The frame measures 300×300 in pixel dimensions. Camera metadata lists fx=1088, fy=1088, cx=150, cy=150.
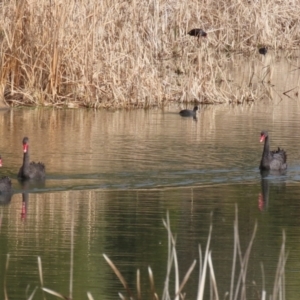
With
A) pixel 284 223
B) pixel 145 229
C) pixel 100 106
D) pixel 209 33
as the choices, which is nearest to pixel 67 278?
pixel 145 229

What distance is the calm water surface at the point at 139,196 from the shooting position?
8906 millimetres

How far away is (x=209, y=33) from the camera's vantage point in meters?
29.1

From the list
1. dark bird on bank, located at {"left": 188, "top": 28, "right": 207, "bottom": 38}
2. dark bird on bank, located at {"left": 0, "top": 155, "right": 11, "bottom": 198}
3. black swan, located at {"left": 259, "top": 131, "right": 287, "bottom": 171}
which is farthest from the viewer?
dark bird on bank, located at {"left": 188, "top": 28, "right": 207, "bottom": 38}

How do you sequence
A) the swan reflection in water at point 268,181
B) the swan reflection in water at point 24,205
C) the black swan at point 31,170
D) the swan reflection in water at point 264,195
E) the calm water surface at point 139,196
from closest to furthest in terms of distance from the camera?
the calm water surface at point 139,196 < the swan reflection in water at point 24,205 < the swan reflection in water at point 264,195 < the swan reflection in water at point 268,181 < the black swan at point 31,170

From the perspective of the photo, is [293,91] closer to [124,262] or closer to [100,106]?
[100,106]

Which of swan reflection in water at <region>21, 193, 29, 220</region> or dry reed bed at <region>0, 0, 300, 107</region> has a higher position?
dry reed bed at <region>0, 0, 300, 107</region>

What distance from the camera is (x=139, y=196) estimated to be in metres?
12.5

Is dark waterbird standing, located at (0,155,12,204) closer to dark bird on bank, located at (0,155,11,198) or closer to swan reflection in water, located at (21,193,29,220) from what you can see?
dark bird on bank, located at (0,155,11,198)

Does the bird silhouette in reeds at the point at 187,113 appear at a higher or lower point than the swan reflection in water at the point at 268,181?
higher

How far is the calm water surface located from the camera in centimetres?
891

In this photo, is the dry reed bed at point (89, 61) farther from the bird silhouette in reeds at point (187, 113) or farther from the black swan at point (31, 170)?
the black swan at point (31, 170)

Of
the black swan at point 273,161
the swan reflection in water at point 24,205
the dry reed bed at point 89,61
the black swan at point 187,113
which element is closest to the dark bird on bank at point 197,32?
the dry reed bed at point 89,61

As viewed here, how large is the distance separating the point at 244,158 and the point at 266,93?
27.6 feet

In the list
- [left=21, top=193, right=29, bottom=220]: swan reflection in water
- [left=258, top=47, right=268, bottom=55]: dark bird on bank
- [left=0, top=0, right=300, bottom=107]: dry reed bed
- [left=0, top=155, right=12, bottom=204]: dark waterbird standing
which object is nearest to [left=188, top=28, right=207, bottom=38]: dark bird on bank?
[left=0, top=0, right=300, bottom=107]: dry reed bed
